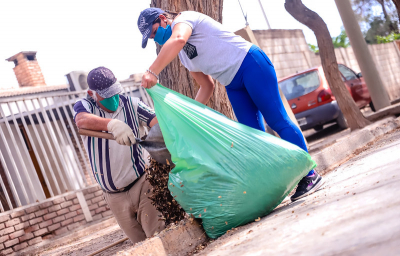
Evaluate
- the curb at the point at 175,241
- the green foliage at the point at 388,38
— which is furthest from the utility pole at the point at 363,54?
the green foliage at the point at 388,38

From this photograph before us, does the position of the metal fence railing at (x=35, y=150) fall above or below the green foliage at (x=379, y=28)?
below

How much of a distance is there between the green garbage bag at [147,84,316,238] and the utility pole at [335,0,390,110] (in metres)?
6.41

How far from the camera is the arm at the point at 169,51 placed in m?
2.72

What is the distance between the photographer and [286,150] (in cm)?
275

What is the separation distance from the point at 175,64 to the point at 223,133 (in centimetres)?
171

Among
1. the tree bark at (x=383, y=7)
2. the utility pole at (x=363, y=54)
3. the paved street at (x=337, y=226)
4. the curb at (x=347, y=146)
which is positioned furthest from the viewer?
the tree bark at (x=383, y=7)

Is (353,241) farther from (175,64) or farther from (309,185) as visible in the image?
(175,64)

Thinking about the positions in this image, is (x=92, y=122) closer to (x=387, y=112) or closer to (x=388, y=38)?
(x=387, y=112)

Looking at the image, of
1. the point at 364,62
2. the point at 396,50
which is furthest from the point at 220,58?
the point at 396,50

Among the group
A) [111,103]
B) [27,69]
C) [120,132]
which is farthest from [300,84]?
[27,69]

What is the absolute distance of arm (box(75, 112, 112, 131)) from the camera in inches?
121

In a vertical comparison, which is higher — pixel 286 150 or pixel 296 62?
pixel 296 62

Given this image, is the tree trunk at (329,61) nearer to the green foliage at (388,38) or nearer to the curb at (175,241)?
the curb at (175,241)

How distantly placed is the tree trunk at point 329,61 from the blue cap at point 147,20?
513cm
